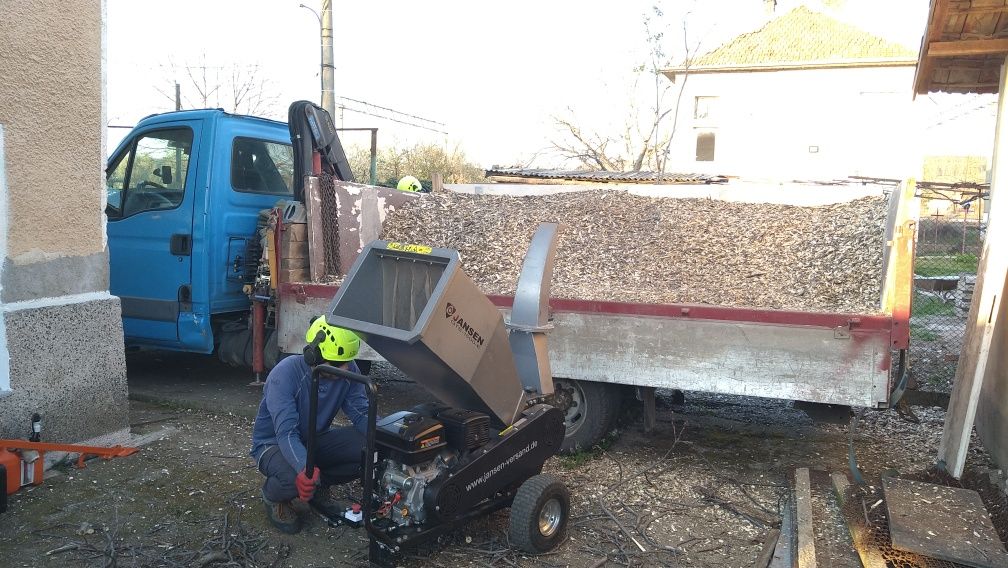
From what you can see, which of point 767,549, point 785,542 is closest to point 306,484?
point 767,549

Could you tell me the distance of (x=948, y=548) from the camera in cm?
333

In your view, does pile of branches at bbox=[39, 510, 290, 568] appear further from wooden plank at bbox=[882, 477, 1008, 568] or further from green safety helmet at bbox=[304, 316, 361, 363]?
wooden plank at bbox=[882, 477, 1008, 568]

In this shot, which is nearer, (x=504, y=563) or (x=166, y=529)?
(x=504, y=563)

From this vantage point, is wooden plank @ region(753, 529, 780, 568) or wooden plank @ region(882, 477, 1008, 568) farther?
wooden plank @ region(753, 529, 780, 568)

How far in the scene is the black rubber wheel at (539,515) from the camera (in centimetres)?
342

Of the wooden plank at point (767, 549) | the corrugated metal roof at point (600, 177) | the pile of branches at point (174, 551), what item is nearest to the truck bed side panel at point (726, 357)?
the wooden plank at point (767, 549)

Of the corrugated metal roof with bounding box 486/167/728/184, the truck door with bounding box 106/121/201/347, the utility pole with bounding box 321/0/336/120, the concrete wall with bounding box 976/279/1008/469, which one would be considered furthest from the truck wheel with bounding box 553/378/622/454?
the utility pole with bounding box 321/0/336/120

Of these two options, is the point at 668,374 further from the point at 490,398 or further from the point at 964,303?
the point at 964,303

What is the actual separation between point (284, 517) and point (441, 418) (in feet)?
3.64

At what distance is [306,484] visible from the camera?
326 centimetres

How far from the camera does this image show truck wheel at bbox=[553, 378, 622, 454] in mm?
4734

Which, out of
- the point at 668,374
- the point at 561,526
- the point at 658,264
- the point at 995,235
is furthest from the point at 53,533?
the point at 995,235

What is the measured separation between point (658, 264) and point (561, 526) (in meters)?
2.55

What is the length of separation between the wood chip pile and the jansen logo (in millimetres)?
1632
